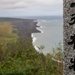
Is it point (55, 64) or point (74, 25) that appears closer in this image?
point (74, 25)

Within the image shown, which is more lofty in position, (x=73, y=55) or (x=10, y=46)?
(x=73, y=55)

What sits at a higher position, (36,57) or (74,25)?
(74,25)

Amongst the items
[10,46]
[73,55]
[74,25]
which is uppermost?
[74,25]

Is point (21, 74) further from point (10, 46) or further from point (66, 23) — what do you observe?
point (10, 46)

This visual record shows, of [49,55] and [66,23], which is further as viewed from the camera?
[49,55]

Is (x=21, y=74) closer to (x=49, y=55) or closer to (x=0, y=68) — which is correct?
(x=0, y=68)

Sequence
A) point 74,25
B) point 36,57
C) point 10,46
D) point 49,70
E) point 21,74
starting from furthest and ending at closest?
1. point 10,46
2. point 36,57
3. point 49,70
4. point 21,74
5. point 74,25

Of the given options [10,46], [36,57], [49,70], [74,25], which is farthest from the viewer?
[10,46]

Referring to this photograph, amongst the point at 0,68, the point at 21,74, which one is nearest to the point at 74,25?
the point at 21,74

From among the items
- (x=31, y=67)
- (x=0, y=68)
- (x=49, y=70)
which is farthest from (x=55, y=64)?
(x=0, y=68)
